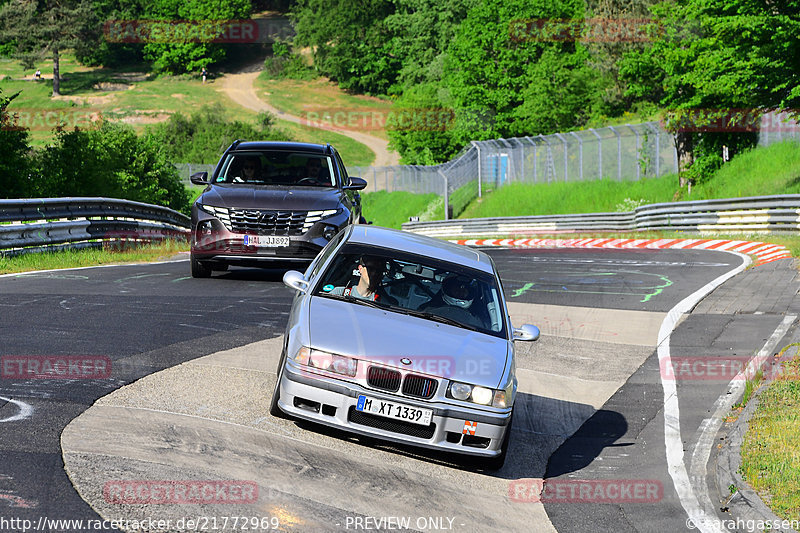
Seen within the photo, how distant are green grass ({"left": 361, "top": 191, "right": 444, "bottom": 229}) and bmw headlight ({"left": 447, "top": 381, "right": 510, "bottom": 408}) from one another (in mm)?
55599

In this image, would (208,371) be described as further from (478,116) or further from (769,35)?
(478,116)

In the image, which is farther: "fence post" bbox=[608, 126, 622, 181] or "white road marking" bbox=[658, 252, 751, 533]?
"fence post" bbox=[608, 126, 622, 181]

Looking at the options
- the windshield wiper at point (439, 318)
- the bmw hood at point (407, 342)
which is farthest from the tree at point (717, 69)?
the bmw hood at point (407, 342)

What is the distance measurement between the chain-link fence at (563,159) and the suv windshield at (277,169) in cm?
2381

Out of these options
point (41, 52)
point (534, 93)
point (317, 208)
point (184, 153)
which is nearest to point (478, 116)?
point (534, 93)

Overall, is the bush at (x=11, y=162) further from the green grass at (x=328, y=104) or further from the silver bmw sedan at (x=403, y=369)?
the green grass at (x=328, y=104)

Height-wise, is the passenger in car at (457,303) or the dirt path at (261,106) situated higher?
the passenger in car at (457,303)

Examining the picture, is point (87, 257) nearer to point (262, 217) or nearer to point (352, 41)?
point (262, 217)

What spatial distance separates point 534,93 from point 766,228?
41937 millimetres

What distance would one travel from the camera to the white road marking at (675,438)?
20.8ft

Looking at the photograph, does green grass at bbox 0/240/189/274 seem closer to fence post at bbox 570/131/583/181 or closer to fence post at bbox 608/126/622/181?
fence post at bbox 608/126/622/181

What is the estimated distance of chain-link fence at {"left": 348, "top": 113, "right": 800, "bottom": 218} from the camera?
44.6 m
